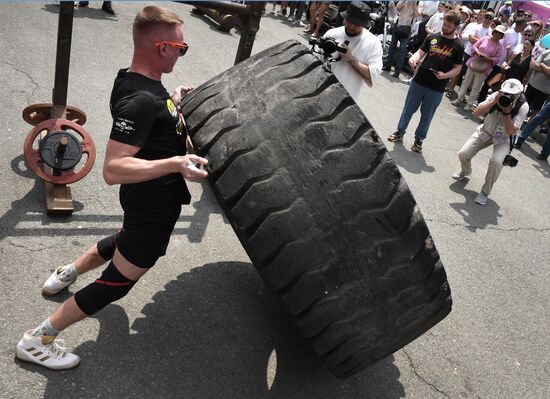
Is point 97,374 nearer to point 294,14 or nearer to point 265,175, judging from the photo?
point 265,175

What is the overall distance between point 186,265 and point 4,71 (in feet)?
12.3

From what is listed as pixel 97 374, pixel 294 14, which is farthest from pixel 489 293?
pixel 294 14

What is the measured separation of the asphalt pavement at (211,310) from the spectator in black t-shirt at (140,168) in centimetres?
27

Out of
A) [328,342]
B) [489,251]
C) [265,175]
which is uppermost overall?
[265,175]

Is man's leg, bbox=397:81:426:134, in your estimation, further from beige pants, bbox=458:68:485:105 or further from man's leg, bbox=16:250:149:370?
man's leg, bbox=16:250:149:370

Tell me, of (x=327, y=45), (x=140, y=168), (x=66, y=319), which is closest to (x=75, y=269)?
(x=66, y=319)

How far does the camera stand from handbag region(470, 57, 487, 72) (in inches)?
429

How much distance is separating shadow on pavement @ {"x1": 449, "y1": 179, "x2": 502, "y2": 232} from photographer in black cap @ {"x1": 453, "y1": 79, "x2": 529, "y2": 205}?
0.37 ft

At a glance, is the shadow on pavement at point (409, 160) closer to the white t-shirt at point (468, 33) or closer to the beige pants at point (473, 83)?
the beige pants at point (473, 83)

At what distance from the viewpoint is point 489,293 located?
4.58m

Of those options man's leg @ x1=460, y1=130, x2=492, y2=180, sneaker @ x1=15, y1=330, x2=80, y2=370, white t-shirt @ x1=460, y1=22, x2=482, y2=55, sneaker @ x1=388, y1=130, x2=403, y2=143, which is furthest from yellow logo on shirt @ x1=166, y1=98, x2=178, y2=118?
white t-shirt @ x1=460, y1=22, x2=482, y2=55

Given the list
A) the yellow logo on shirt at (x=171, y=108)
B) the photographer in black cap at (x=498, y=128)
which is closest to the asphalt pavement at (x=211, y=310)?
the photographer in black cap at (x=498, y=128)

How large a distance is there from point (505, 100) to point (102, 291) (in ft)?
16.7

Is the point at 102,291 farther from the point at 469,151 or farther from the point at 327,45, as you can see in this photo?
the point at 469,151
